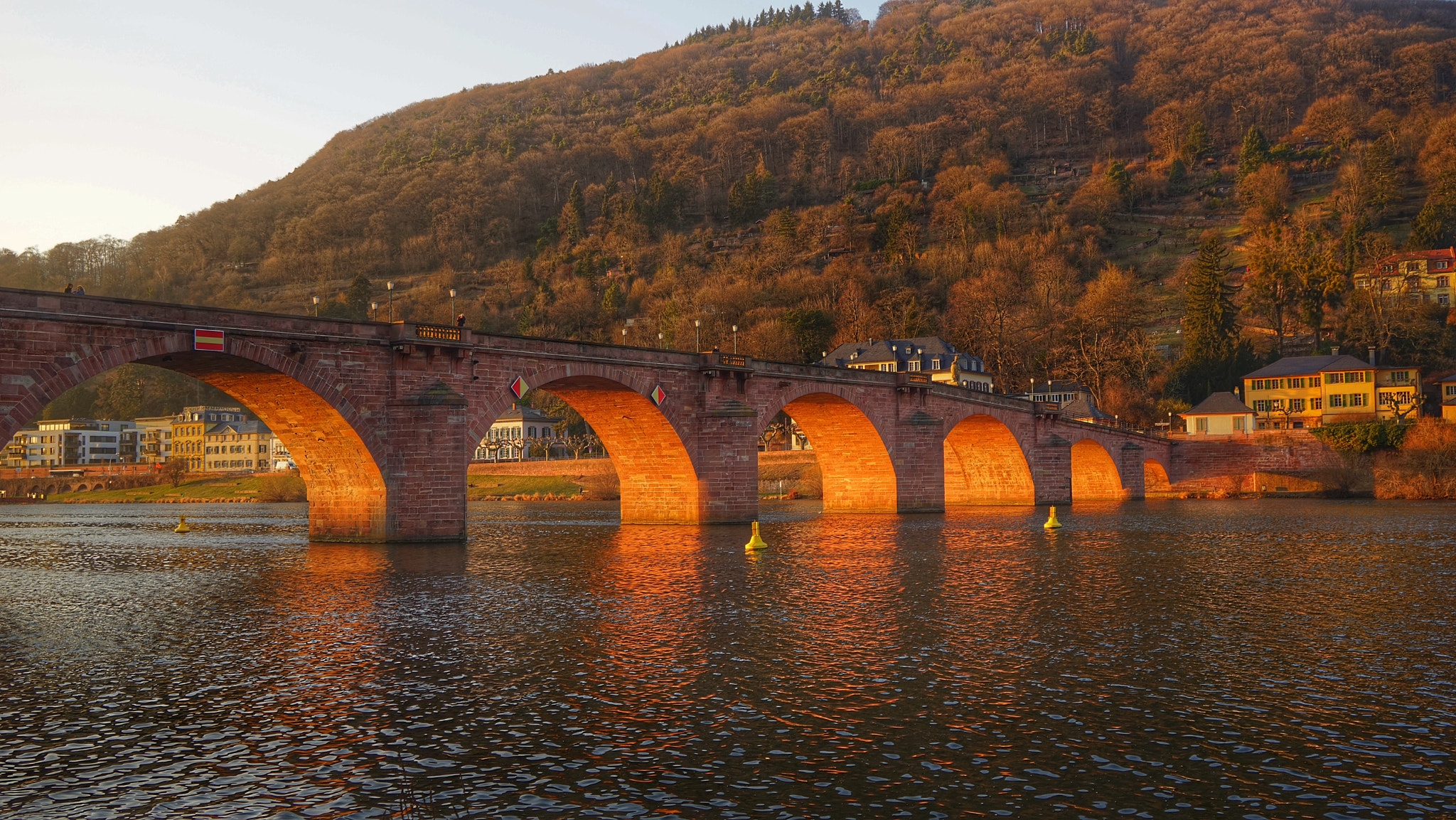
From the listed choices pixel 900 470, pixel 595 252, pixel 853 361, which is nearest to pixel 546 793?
pixel 900 470

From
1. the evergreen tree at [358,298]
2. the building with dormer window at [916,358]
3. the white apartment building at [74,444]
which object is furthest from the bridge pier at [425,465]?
the white apartment building at [74,444]

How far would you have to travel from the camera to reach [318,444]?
36.4m

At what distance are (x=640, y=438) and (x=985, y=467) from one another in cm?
2788

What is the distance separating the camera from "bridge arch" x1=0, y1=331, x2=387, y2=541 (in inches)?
1176

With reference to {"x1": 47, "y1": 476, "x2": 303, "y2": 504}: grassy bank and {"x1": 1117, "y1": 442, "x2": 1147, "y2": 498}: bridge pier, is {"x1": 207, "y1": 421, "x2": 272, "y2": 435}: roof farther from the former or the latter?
{"x1": 1117, "y1": 442, "x2": 1147, "y2": 498}: bridge pier

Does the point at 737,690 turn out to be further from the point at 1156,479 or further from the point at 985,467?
the point at 1156,479

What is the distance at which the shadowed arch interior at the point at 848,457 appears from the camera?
5447cm

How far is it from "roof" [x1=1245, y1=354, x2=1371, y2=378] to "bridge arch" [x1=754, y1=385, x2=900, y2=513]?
47.5 metres

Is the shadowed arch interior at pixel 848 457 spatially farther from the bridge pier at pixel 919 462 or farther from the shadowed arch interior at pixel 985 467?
the shadowed arch interior at pixel 985 467

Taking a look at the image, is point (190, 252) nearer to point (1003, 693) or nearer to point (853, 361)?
point (853, 361)

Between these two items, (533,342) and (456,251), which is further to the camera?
(456,251)

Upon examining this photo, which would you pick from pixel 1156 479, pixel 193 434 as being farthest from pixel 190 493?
pixel 1156 479

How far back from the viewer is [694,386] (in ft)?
152

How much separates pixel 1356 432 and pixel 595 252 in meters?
103
